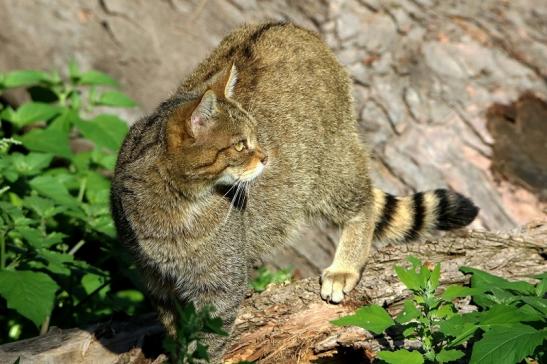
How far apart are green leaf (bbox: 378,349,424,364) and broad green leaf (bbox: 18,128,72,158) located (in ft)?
9.73

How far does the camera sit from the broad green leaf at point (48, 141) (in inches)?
210

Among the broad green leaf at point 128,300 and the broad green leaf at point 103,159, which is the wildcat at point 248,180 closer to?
the broad green leaf at point 128,300

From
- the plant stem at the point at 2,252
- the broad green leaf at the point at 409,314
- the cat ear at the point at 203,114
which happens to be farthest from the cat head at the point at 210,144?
the plant stem at the point at 2,252

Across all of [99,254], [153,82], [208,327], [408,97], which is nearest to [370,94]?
[408,97]

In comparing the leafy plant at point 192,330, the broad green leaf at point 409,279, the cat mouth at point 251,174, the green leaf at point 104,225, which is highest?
the leafy plant at point 192,330

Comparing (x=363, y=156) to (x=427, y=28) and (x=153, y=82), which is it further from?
(x=153, y=82)

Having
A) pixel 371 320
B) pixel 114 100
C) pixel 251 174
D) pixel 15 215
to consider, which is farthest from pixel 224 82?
pixel 114 100

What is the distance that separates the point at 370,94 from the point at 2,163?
2.62 meters

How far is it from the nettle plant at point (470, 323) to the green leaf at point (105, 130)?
9.43 feet

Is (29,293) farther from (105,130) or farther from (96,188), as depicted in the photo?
(105,130)

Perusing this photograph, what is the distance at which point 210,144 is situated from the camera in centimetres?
356

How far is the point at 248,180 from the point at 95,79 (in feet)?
9.04

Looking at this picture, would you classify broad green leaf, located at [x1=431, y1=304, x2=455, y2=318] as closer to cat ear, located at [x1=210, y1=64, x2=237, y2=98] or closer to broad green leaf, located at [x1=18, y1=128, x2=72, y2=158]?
cat ear, located at [x1=210, y1=64, x2=237, y2=98]

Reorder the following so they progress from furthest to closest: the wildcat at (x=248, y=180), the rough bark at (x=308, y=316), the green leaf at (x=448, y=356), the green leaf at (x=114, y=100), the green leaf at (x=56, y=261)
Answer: the green leaf at (x=114, y=100)
the green leaf at (x=56, y=261)
the rough bark at (x=308, y=316)
the wildcat at (x=248, y=180)
the green leaf at (x=448, y=356)
